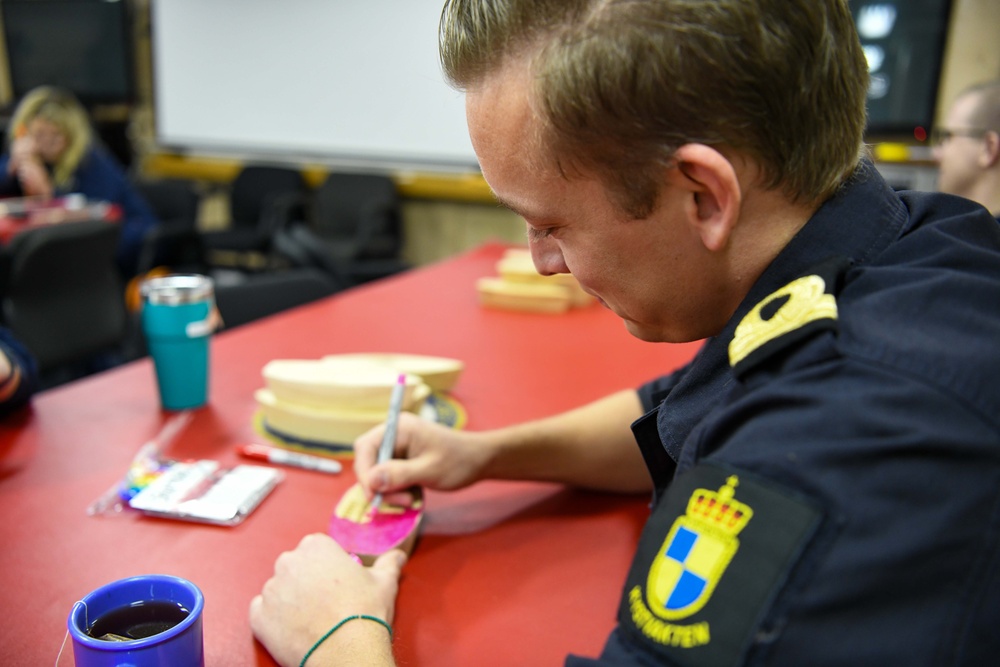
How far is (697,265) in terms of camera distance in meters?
0.69

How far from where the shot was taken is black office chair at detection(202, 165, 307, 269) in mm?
4859

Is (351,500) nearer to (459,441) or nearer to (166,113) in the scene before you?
(459,441)

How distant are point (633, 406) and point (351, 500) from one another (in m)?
0.42

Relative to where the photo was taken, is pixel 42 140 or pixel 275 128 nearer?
pixel 42 140

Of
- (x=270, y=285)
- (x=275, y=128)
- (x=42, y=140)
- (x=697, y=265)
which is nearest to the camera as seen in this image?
(x=697, y=265)

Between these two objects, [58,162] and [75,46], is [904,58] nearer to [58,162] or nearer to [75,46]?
[58,162]

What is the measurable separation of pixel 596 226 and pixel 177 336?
85 centimetres

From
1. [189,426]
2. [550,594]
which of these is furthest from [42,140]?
[550,594]

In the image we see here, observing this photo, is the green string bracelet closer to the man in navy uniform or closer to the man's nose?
the man in navy uniform

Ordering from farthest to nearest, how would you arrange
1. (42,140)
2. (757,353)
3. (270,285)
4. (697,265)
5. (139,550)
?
(42,140)
(270,285)
(139,550)
(697,265)
(757,353)

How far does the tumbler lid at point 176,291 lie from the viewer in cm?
128

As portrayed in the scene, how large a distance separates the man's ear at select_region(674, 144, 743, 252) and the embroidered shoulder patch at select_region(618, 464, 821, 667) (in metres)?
0.20

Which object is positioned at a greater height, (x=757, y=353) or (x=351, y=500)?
(x=757, y=353)

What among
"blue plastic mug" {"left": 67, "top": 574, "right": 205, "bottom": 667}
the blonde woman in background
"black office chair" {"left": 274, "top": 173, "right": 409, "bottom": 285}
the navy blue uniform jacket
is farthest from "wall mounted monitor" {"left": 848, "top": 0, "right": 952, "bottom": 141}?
"blue plastic mug" {"left": 67, "top": 574, "right": 205, "bottom": 667}
